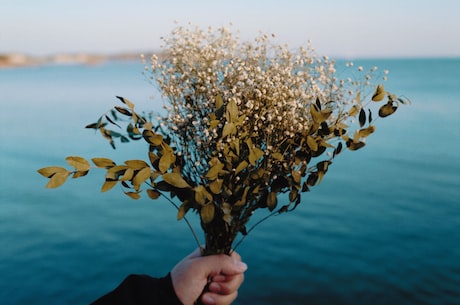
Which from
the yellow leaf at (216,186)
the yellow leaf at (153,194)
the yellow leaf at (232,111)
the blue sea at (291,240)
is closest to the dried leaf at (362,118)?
the yellow leaf at (232,111)

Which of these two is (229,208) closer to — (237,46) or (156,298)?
(156,298)

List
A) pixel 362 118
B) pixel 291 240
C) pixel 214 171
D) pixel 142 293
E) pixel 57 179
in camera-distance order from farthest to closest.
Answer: pixel 291 240
pixel 142 293
pixel 362 118
pixel 57 179
pixel 214 171

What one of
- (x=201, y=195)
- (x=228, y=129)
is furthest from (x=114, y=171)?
(x=228, y=129)

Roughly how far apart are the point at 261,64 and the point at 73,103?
81.5 ft

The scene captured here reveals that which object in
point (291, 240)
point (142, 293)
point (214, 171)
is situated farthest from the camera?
point (291, 240)

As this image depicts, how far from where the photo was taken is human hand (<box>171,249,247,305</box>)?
222 cm

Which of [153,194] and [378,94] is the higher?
[378,94]

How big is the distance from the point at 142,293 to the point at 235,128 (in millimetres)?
897

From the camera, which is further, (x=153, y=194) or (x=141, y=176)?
(x=153, y=194)

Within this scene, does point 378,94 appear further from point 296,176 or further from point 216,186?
point 216,186

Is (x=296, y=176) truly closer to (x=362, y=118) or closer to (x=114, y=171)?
(x=362, y=118)

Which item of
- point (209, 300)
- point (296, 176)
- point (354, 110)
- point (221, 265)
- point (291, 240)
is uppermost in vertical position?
point (354, 110)

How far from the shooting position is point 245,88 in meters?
2.20

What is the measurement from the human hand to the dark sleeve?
61mm
